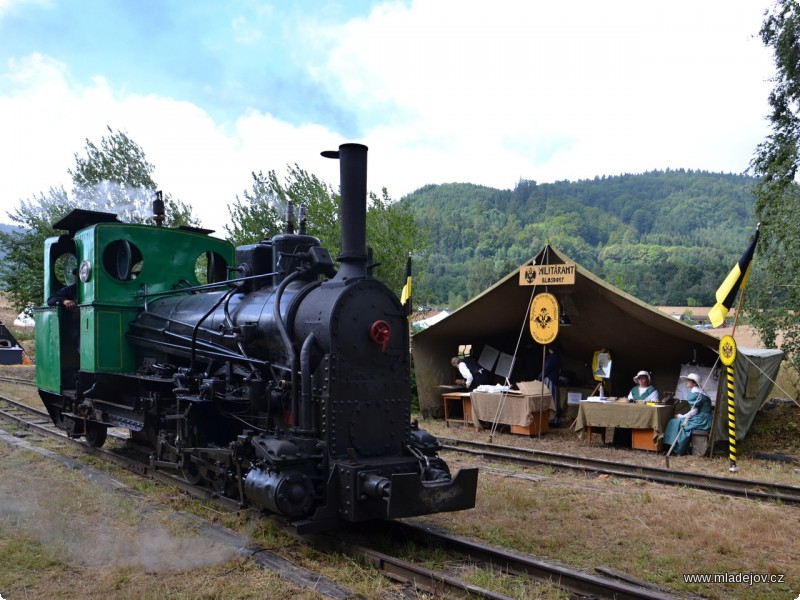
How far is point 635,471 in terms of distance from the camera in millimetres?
9117

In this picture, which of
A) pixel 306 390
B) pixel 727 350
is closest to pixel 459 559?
pixel 306 390

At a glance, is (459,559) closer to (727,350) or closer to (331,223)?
(727,350)

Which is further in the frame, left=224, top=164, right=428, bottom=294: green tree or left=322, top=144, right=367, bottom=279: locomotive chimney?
left=224, top=164, right=428, bottom=294: green tree

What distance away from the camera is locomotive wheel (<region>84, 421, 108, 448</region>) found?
9.51 metres

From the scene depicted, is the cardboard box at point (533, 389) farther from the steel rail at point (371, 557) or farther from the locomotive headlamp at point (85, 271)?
the locomotive headlamp at point (85, 271)

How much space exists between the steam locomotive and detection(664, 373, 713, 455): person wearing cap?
6.03 metres

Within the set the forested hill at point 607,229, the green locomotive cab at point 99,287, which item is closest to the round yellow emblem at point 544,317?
the green locomotive cab at point 99,287

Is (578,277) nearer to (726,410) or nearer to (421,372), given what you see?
(726,410)

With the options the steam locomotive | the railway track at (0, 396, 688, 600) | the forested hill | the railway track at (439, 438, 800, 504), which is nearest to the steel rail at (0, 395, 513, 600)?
the railway track at (0, 396, 688, 600)

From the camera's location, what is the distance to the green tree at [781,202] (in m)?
12.5

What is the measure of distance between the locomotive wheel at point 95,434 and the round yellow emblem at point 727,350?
893cm

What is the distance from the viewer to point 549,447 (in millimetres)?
11281

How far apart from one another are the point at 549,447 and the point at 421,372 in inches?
148

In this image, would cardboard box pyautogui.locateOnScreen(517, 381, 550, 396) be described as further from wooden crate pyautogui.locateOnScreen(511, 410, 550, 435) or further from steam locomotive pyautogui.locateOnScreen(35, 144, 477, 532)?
steam locomotive pyautogui.locateOnScreen(35, 144, 477, 532)
